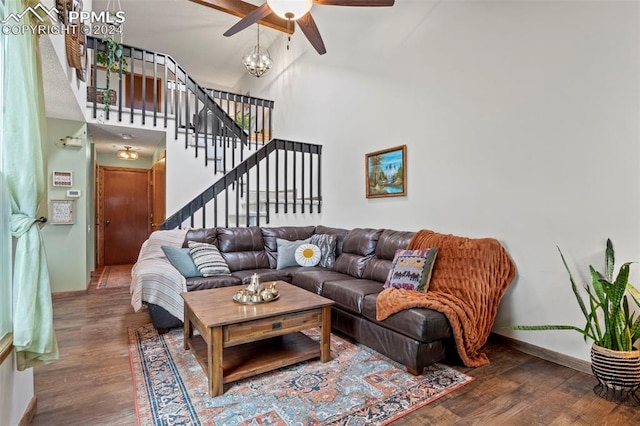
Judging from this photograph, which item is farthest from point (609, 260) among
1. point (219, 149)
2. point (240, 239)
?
point (219, 149)

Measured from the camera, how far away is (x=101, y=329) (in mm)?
3135

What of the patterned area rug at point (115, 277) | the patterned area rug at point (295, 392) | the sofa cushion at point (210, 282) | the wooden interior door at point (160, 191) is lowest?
the patterned area rug at point (115, 277)

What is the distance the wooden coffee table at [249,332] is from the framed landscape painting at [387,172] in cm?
189

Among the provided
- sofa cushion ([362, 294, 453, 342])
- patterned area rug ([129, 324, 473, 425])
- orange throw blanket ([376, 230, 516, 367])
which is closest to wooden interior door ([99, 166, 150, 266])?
patterned area rug ([129, 324, 473, 425])

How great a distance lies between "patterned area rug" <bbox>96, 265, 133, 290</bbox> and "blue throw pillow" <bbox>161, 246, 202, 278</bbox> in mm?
2134

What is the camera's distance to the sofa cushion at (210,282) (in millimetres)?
3143

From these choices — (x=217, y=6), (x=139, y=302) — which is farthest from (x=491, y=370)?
(x=217, y=6)

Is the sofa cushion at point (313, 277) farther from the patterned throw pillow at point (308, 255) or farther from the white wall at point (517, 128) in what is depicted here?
the white wall at point (517, 128)

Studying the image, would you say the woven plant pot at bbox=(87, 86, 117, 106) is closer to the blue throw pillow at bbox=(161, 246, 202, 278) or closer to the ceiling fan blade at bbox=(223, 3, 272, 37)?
the ceiling fan blade at bbox=(223, 3, 272, 37)

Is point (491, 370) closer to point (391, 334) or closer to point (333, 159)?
point (391, 334)

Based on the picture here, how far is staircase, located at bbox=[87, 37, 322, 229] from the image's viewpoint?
14.6 ft

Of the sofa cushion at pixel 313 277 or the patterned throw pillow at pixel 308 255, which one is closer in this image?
the sofa cushion at pixel 313 277

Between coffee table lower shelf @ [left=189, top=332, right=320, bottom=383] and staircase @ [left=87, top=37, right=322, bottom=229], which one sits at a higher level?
staircase @ [left=87, top=37, right=322, bottom=229]

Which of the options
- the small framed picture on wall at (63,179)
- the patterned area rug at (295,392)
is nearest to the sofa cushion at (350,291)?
the patterned area rug at (295,392)
